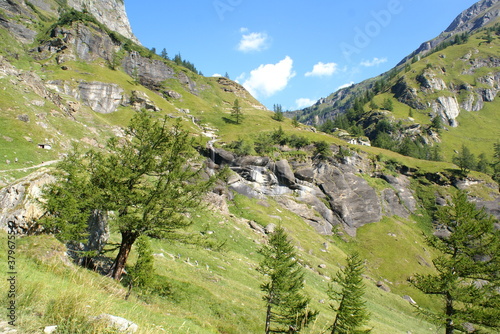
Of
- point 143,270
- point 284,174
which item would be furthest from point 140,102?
point 143,270

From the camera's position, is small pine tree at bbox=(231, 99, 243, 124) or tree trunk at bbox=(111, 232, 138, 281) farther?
small pine tree at bbox=(231, 99, 243, 124)

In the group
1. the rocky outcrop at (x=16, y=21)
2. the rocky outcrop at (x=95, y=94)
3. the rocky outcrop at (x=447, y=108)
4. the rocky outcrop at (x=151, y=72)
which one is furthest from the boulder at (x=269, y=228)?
the rocky outcrop at (x=447, y=108)

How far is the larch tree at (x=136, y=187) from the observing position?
13.7 metres

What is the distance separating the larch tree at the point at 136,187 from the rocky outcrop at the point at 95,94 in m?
83.0

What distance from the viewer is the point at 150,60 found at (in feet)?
486

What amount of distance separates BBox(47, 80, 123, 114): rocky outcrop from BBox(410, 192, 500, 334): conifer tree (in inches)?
3781

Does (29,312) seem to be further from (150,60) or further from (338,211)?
(150,60)

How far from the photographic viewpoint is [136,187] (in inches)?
589

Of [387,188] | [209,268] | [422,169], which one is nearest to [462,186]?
[422,169]

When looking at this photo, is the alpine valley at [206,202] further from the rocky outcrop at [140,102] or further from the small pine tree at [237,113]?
the small pine tree at [237,113]

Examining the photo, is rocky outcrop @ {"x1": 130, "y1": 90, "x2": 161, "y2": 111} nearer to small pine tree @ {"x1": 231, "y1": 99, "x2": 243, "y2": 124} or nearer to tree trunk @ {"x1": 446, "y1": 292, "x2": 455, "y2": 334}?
small pine tree @ {"x1": 231, "y1": 99, "x2": 243, "y2": 124}

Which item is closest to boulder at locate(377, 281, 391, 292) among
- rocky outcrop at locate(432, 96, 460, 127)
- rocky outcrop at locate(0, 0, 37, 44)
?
rocky outcrop at locate(0, 0, 37, 44)

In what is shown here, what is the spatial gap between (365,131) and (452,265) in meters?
176

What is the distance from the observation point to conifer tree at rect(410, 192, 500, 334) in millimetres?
16047
